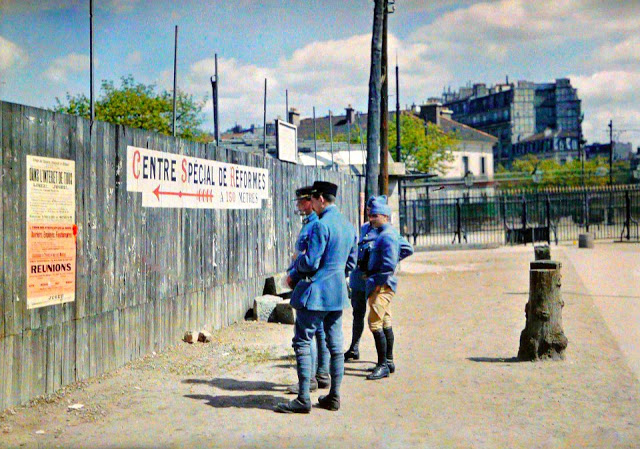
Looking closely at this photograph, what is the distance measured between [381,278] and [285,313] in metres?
3.98

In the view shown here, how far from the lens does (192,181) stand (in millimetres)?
10602

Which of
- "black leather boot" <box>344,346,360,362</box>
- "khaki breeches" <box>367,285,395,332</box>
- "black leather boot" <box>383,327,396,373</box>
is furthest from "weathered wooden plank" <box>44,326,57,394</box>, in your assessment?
"black leather boot" <box>344,346,360,362</box>

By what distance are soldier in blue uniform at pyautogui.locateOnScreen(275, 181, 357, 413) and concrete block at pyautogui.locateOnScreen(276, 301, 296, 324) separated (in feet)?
16.4

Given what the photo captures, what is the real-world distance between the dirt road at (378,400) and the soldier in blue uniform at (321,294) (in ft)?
0.77

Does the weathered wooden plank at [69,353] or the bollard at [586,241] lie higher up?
the bollard at [586,241]

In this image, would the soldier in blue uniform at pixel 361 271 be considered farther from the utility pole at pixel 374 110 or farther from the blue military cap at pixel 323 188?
the utility pole at pixel 374 110

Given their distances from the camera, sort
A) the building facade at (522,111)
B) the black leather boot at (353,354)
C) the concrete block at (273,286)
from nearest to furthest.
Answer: the black leather boot at (353,354) → the concrete block at (273,286) → the building facade at (522,111)

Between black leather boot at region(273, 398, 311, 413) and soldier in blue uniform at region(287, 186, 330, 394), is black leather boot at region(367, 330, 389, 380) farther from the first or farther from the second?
black leather boot at region(273, 398, 311, 413)

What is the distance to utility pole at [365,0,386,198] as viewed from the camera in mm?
16734

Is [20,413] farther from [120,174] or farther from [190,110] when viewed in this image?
[190,110]

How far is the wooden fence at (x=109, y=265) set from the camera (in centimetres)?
683

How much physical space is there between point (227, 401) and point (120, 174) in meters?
2.81

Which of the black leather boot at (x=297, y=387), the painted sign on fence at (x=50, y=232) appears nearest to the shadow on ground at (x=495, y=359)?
the black leather boot at (x=297, y=387)

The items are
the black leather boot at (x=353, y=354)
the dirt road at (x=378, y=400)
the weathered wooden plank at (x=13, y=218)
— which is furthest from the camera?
the black leather boot at (x=353, y=354)
